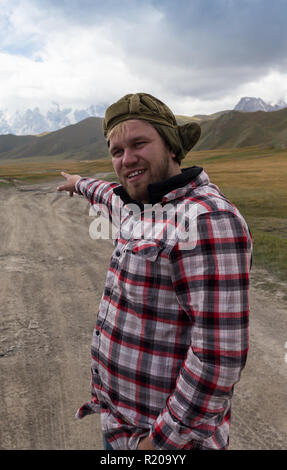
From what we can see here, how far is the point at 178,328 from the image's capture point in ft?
5.35

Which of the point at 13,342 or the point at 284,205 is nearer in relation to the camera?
the point at 13,342

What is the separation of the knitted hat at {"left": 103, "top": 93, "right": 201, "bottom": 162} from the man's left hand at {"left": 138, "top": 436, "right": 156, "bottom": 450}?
1531 millimetres

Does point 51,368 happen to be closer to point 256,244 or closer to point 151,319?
point 151,319

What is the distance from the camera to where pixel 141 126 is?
1844 mm

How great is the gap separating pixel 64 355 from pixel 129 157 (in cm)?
358

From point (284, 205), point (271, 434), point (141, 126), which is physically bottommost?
point (271, 434)

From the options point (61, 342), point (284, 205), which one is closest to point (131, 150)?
point (61, 342)

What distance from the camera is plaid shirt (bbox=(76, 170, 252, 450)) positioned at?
1458mm

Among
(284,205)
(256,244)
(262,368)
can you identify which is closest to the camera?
(262,368)

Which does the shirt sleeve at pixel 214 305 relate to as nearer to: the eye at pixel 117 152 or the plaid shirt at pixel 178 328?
the plaid shirt at pixel 178 328

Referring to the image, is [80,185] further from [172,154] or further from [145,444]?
[145,444]

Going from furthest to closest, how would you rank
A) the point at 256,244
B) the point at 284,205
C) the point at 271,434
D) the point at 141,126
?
the point at 284,205, the point at 256,244, the point at 271,434, the point at 141,126

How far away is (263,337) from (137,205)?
3.94 meters

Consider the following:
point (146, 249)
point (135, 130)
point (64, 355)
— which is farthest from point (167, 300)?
point (64, 355)
